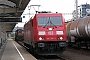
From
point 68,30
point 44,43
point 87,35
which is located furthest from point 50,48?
point 68,30

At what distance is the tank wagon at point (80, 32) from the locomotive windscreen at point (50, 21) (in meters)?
5.46

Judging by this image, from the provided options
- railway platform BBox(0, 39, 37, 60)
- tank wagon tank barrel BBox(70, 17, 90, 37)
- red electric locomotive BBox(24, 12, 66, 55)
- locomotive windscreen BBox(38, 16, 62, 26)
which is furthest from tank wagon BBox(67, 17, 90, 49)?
railway platform BBox(0, 39, 37, 60)

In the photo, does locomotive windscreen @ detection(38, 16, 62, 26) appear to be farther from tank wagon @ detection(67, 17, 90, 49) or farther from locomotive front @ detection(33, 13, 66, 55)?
tank wagon @ detection(67, 17, 90, 49)

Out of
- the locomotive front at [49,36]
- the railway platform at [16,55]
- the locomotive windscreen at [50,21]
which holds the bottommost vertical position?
the railway platform at [16,55]

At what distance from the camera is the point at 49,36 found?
1819cm

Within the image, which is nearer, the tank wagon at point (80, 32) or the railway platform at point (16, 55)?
the railway platform at point (16, 55)

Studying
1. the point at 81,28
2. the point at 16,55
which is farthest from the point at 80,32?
the point at 16,55

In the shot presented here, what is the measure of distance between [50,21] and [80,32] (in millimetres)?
7926

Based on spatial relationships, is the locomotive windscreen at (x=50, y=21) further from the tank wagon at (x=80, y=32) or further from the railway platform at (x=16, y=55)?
the tank wagon at (x=80, y=32)

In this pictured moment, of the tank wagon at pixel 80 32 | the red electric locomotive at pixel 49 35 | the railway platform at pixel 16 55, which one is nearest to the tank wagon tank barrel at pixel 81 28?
the tank wagon at pixel 80 32

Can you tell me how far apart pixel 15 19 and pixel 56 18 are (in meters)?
18.6

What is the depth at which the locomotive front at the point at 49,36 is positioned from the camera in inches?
709

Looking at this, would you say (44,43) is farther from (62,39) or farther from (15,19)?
(15,19)

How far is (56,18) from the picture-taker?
1894cm
